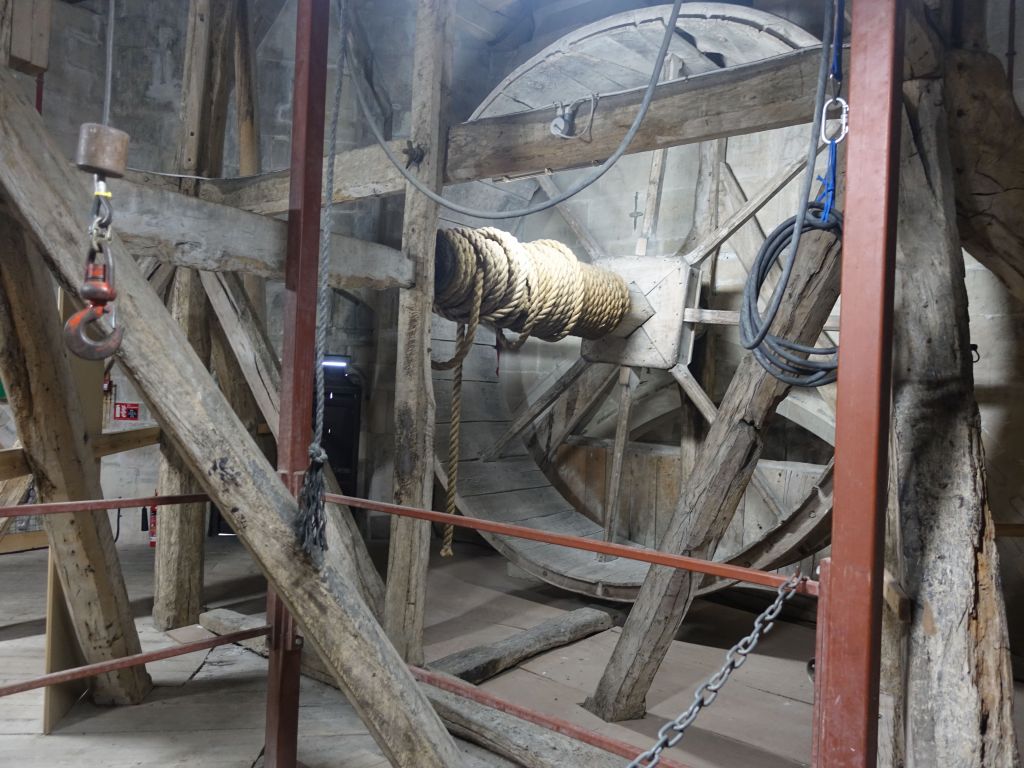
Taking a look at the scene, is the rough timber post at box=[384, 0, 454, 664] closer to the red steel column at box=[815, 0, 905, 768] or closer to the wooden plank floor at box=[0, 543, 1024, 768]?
the wooden plank floor at box=[0, 543, 1024, 768]

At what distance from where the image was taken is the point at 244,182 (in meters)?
3.78

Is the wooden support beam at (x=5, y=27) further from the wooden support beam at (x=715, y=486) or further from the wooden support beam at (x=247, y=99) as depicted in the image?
the wooden support beam at (x=715, y=486)

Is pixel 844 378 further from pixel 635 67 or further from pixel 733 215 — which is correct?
pixel 635 67

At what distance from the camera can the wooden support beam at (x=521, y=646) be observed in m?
3.42

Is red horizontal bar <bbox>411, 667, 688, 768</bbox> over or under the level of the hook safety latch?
under

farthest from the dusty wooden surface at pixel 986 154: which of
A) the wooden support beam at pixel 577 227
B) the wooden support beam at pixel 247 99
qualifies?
the wooden support beam at pixel 247 99

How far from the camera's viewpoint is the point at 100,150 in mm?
1478

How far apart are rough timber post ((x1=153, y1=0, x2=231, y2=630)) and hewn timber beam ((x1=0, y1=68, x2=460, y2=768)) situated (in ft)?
6.29

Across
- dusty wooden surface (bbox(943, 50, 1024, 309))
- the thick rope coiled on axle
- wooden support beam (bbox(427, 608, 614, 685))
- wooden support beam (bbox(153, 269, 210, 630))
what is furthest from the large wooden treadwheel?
dusty wooden surface (bbox(943, 50, 1024, 309))

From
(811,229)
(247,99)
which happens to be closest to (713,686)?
(811,229)

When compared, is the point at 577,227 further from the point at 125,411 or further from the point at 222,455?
the point at 222,455

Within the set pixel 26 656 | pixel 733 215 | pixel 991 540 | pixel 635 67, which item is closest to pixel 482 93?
pixel 635 67

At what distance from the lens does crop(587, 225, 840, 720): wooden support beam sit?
8.16ft

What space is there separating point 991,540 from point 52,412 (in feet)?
9.35
